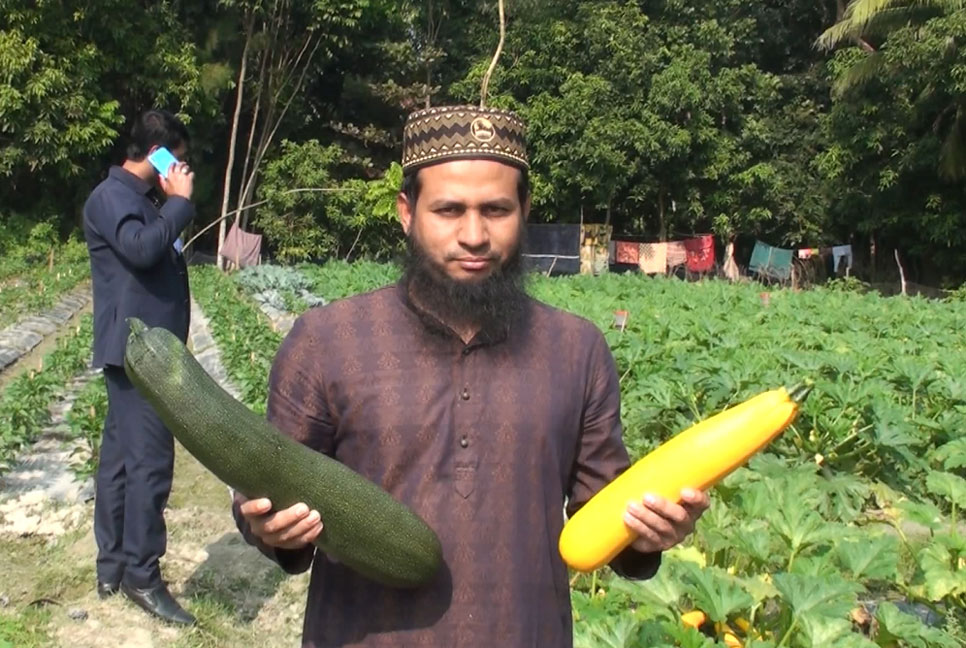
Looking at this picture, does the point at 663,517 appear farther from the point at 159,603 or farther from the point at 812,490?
the point at 159,603

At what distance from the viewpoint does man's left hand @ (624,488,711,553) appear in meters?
1.77

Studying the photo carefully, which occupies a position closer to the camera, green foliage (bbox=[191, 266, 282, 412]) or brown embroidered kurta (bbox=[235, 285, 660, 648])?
brown embroidered kurta (bbox=[235, 285, 660, 648])

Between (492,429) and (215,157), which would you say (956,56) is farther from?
(215,157)

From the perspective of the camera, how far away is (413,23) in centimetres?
3312

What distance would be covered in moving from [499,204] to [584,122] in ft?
86.9

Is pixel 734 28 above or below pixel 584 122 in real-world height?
above

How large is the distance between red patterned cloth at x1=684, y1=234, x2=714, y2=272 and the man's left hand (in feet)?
89.3

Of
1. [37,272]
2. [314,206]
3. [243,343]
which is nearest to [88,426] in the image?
[243,343]

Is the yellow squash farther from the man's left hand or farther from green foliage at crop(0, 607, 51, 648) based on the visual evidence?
green foliage at crop(0, 607, 51, 648)

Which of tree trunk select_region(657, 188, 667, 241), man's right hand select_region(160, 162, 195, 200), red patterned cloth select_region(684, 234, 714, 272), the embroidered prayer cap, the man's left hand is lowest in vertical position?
red patterned cloth select_region(684, 234, 714, 272)

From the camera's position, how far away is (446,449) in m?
1.86

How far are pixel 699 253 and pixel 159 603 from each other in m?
25.8

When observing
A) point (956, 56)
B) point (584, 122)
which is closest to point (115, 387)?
point (956, 56)

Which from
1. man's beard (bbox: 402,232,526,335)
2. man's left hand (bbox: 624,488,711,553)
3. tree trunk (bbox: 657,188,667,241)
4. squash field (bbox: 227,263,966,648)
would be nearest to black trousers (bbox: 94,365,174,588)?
squash field (bbox: 227,263,966,648)
